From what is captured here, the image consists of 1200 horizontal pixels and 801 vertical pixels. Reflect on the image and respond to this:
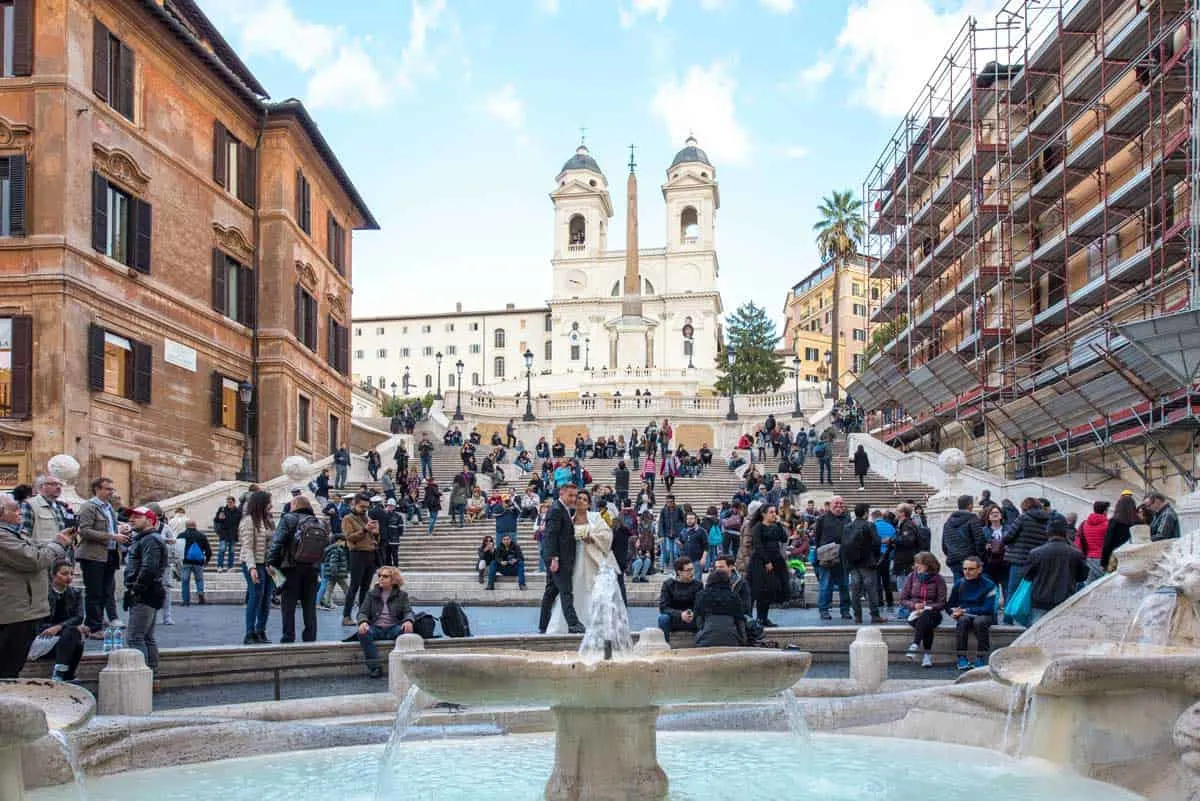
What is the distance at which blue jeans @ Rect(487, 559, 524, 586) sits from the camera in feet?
61.9

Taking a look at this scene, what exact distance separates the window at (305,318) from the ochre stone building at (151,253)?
0.10m

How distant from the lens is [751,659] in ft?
19.9

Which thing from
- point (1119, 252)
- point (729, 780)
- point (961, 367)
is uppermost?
point (1119, 252)

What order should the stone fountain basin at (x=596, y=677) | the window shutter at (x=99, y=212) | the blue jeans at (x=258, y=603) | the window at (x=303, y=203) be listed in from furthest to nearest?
the window at (x=303, y=203) < the window shutter at (x=99, y=212) < the blue jeans at (x=258, y=603) < the stone fountain basin at (x=596, y=677)

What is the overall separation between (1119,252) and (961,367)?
545 centimetres

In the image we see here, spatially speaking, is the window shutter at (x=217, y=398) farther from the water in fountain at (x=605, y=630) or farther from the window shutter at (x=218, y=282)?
the water in fountain at (x=605, y=630)

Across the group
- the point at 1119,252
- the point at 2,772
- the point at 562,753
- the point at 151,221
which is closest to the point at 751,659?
the point at 562,753

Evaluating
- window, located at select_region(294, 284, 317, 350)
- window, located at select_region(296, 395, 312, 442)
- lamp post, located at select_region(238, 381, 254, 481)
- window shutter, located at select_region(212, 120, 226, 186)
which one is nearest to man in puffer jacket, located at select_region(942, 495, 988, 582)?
lamp post, located at select_region(238, 381, 254, 481)

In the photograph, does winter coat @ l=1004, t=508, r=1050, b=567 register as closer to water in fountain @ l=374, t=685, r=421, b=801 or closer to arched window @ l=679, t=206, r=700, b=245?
water in fountain @ l=374, t=685, r=421, b=801

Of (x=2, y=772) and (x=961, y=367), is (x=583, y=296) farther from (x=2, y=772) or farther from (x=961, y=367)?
(x=2, y=772)

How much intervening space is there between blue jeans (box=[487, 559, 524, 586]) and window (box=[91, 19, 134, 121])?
12.9 meters

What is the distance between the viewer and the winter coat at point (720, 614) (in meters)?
10.2

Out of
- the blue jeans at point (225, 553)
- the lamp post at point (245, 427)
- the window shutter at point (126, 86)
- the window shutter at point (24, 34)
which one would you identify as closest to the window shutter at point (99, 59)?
the window shutter at point (126, 86)

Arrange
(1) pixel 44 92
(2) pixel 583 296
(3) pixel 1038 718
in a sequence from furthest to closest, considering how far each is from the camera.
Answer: (2) pixel 583 296 < (1) pixel 44 92 < (3) pixel 1038 718
